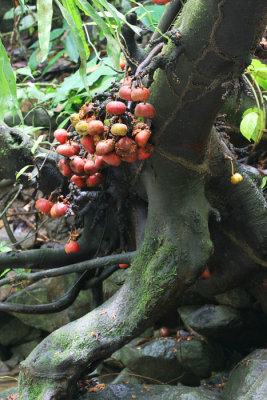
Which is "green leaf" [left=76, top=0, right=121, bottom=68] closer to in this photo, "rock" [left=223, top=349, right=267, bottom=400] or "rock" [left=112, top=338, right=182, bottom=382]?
"rock" [left=223, top=349, right=267, bottom=400]

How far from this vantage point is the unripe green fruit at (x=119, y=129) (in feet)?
4.49

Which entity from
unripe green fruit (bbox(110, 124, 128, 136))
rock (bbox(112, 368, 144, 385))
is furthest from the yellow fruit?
rock (bbox(112, 368, 144, 385))

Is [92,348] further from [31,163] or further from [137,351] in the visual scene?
[137,351]

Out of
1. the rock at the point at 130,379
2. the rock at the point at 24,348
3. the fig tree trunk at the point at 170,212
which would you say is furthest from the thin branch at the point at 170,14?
the rock at the point at 24,348

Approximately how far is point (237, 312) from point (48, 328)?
4.76 feet

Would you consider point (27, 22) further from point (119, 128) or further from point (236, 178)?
point (119, 128)

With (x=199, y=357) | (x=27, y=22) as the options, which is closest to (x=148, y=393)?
(x=199, y=357)

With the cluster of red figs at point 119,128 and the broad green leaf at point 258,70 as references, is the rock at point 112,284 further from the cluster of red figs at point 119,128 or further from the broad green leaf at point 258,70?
the broad green leaf at point 258,70

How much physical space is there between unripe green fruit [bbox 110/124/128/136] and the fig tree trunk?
7.7 inches

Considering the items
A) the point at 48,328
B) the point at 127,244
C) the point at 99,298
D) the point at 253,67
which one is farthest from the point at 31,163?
the point at 48,328

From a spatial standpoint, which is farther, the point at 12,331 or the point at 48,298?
the point at 12,331

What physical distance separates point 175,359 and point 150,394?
931 millimetres

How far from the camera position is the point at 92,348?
164 centimetres

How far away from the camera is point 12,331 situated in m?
3.48
